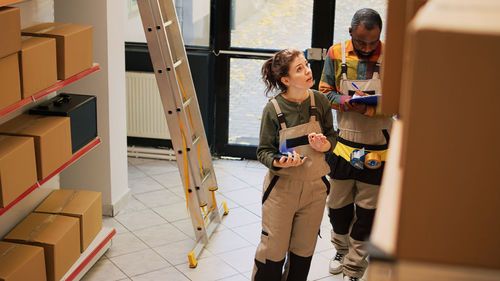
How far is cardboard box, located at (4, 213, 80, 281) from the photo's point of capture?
353 centimetres

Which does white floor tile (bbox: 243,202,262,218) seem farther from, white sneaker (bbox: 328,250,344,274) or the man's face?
the man's face

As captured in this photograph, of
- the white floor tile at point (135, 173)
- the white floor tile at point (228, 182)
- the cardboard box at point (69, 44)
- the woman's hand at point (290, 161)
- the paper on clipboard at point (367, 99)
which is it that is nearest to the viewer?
the woman's hand at point (290, 161)

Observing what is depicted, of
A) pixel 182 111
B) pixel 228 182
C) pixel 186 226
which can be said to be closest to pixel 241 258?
pixel 186 226

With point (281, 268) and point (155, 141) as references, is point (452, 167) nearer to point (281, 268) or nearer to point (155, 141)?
point (281, 268)

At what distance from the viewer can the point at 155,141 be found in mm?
6547

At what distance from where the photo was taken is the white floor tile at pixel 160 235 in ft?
15.5

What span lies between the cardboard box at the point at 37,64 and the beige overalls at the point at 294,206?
123cm

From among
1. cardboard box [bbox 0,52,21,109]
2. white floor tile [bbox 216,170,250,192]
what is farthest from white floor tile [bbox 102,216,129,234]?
cardboard box [bbox 0,52,21,109]

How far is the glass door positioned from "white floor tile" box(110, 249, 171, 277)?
225 cm

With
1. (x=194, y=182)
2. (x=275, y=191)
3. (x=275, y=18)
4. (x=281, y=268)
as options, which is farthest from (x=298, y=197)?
(x=275, y=18)

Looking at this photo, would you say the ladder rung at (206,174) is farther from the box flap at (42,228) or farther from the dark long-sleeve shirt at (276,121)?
Result: the dark long-sleeve shirt at (276,121)

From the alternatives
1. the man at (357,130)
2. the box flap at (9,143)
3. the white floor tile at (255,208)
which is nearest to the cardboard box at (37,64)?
the box flap at (9,143)

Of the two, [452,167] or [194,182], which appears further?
[194,182]

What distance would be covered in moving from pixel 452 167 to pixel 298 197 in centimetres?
258
